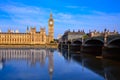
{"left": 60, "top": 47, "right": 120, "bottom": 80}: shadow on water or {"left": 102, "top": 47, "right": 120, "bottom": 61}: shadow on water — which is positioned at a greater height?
{"left": 102, "top": 47, "right": 120, "bottom": 61}: shadow on water

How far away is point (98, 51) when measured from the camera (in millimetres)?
50438

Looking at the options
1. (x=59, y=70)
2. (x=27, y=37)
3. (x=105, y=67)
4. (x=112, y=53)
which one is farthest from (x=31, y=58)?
(x=27, y=37)

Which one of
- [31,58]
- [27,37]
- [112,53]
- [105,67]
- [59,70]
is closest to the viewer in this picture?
[59,70]

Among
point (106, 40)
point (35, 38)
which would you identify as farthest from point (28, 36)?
point (106, 40)

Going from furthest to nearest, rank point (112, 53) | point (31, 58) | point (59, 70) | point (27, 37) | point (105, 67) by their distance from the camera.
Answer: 1. point (27, 37)
2. point (31, 58)
3. point (112, 53)
4. point (105, 67)
5. point (59, 70)

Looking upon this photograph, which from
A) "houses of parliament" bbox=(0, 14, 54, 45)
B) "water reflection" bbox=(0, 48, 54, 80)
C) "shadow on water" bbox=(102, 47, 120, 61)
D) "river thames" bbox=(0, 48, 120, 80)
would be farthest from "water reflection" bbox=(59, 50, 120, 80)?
"houses of parliament" bbox=(0, 14, 54, 45)

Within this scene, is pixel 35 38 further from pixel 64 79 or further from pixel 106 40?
pixel 64 79

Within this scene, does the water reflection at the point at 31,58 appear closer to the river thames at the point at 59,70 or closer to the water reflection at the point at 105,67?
the river thames at the point at 59,70

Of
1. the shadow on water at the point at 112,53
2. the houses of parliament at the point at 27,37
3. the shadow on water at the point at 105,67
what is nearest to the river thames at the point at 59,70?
the shadow on water at the point at 105,67

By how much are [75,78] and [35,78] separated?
10.8 ft

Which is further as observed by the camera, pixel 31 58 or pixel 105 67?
pixel 31 58

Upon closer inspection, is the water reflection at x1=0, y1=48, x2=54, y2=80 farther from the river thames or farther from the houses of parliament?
the houses of parliament

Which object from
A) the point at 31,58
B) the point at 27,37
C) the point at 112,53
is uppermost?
the point at 27,37

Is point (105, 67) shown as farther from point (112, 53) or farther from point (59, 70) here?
point (112, 53)
